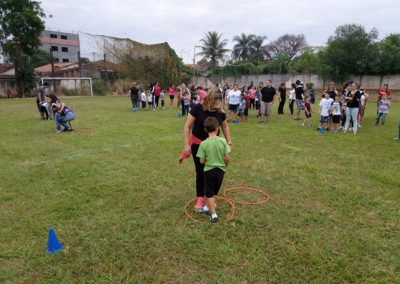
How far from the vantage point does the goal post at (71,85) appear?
3172 centimetres

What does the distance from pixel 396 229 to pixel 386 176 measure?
87.2 inches

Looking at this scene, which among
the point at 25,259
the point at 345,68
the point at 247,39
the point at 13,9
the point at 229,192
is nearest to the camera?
the point at 25,259

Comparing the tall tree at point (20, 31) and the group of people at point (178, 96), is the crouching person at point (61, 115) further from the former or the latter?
the tall tree at point (20, 31)

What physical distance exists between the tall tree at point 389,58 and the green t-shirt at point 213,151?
3238cm

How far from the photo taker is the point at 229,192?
4977 mm

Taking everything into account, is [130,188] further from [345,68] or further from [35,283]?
[345,68]

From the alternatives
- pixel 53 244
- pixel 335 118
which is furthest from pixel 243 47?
pixel 53 244

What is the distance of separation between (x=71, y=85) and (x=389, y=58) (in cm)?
3372

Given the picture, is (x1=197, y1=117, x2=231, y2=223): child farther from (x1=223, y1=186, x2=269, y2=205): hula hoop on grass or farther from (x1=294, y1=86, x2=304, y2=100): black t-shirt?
(x1=294, y1=86, x2=304, y2=100): black t-shirt

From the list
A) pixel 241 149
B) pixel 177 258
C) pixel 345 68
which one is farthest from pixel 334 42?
pixel 177 258

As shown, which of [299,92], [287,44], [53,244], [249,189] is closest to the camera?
[53,244]

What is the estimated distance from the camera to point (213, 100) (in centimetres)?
388

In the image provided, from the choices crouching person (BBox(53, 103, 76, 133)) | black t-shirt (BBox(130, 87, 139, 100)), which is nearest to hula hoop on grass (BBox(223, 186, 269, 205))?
crouching person (BBox(53, 103, 76, 133))

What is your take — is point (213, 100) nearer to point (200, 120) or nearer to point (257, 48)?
point (200, 120)
